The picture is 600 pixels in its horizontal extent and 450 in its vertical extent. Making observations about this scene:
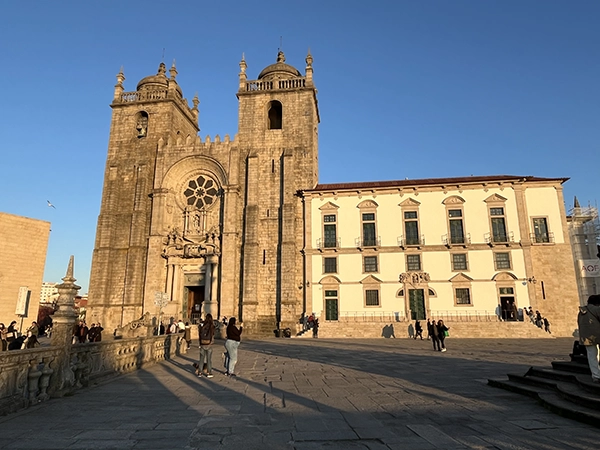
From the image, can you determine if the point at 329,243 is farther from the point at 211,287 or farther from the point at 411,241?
the point at 211,287

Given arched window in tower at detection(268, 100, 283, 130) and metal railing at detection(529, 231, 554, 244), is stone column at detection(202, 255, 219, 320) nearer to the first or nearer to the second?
arched window in tower at detection(268, 100, 283, 130)

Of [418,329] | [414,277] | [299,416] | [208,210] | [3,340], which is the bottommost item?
[299,416]

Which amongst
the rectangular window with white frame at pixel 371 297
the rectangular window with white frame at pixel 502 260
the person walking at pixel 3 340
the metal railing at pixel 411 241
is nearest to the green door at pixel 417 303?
the rectangular window with white frame at pixel 371 297

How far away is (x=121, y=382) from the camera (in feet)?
33.7

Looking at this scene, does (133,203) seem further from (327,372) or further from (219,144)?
(327,372)

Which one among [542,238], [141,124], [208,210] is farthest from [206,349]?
[141,124]

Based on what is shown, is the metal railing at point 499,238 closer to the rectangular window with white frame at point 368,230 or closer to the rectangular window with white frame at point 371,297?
the rectangular window with white frame at point 368,230

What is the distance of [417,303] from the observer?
29266 millimetres

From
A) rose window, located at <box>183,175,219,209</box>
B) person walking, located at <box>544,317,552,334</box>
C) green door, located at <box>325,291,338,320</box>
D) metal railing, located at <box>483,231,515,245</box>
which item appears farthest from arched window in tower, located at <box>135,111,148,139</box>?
person walking, located at <box>544,317,552,334</box>

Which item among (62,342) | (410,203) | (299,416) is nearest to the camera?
(299,416)

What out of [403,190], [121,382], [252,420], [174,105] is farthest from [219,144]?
[252,420]

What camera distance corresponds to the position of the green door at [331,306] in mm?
30203

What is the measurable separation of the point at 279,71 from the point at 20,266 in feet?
90.5

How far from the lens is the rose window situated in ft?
115
